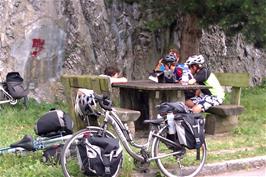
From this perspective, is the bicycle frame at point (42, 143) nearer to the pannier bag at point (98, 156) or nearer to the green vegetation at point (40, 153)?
the green vegetation at point (40, 153)

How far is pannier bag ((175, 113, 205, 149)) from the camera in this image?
6.30 meters

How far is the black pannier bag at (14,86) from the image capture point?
1184cm

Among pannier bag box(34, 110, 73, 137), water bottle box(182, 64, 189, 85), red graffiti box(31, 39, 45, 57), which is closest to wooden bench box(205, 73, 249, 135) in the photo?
water bottle box(182, 64, 189, 85)

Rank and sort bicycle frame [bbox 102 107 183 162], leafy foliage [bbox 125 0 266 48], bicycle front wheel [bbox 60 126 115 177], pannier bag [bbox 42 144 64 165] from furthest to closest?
leafy foliage [bbox 125 0 266 48] < pannier bag [bbox 42 144 64 165] < bicycle frame [bbox 102 107 183 162] < bicycle front wheel [bbox 60 126 115 177]

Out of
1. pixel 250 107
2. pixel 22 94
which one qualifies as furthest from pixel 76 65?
pixel 250 107

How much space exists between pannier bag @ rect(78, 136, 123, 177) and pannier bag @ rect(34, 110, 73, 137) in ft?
3.52

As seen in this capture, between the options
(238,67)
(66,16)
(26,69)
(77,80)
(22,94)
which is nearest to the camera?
(77,80)

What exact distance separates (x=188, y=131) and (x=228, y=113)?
2929 mm

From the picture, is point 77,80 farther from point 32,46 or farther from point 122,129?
point 32,46

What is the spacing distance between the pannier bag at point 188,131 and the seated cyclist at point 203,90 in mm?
2486

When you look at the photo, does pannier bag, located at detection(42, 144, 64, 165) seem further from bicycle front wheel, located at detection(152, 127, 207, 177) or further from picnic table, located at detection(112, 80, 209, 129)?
picnic table, located at detection(112, 80, 209, 129)

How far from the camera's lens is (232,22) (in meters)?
10.5

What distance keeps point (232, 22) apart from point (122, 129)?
5.03 meters

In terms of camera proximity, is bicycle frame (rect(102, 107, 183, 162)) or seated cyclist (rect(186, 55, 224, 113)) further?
seated cyclist (rect(186, 55, 224, 113))
